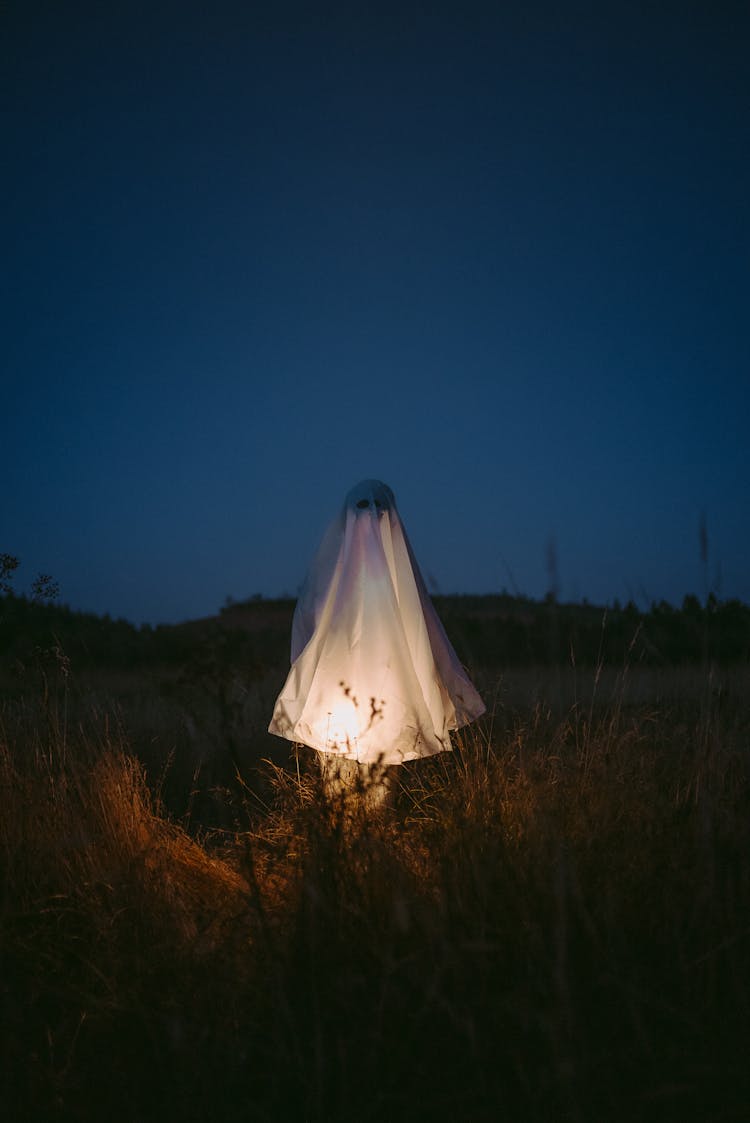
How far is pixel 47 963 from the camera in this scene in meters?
2.45

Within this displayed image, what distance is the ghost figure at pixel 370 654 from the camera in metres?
3.52

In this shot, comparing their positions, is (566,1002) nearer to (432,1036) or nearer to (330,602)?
(432,1036)

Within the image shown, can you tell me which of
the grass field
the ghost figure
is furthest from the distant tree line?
the grass field

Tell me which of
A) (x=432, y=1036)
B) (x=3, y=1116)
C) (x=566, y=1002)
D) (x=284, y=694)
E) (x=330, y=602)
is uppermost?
(x=330, y=602)

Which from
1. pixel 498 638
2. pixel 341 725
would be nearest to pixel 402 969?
pixel 341 725

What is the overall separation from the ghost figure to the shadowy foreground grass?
2.18 feet

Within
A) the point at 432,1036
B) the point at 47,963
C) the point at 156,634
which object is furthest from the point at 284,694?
the point at 156,634

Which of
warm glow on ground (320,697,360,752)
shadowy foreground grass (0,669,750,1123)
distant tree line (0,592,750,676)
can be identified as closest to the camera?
shadowy foreground grass (0,669,750,1123)

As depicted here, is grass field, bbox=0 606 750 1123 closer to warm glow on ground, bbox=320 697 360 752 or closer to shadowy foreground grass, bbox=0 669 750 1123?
shadowy foreground grass, bbox=0 669 750 1123

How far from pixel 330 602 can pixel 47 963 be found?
2.04 meters

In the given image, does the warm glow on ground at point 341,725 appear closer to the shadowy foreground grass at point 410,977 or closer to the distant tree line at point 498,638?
the shadowy foreground grass at point 410,977

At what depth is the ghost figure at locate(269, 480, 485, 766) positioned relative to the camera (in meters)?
3.52

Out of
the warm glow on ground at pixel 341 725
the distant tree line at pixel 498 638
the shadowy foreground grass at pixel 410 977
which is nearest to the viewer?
the shadowy foreground grass at pixel 410 977

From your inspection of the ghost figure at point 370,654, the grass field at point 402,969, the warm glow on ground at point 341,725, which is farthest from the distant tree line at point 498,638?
the grass field at point 402,969
